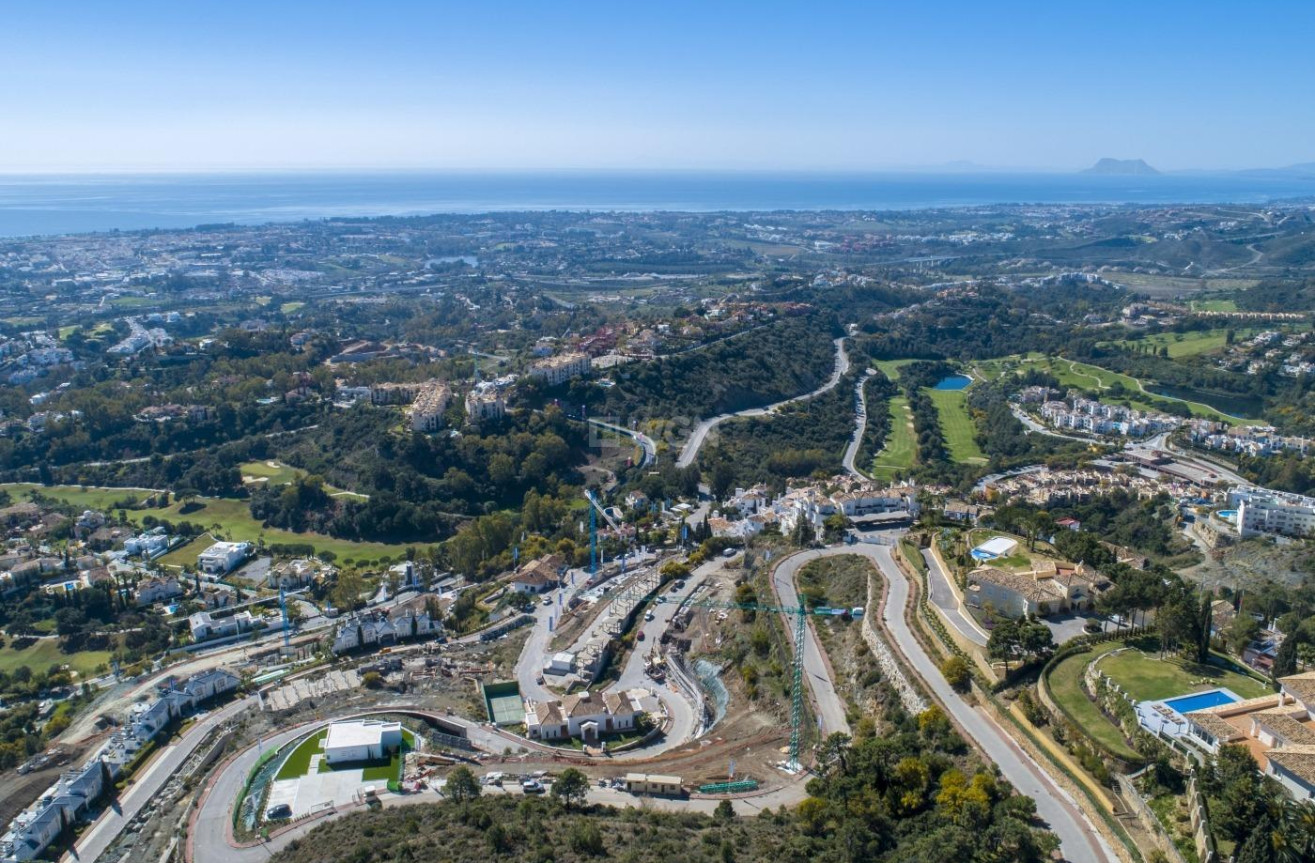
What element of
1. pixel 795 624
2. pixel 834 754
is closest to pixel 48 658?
pixel 795 624

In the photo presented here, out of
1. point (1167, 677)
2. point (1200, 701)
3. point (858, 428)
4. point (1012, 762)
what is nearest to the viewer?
point (1012, 762)

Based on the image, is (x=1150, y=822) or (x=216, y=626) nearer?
(x=1150, y=822)

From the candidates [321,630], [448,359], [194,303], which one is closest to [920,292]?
[448,359]

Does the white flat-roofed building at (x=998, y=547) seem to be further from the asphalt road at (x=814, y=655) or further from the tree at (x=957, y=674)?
the tree at (x=957, y=674)

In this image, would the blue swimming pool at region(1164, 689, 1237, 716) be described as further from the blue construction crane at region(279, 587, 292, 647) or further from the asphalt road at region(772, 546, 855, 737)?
the blue construction crane at region(279, 587, 292, 647)

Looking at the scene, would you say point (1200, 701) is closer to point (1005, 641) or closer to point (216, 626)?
point (1005, 641)

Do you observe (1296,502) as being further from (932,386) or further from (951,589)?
(932,386)

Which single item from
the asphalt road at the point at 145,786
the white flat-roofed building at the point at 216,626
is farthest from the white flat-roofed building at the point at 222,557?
the asphalt road at the point at 145,786
